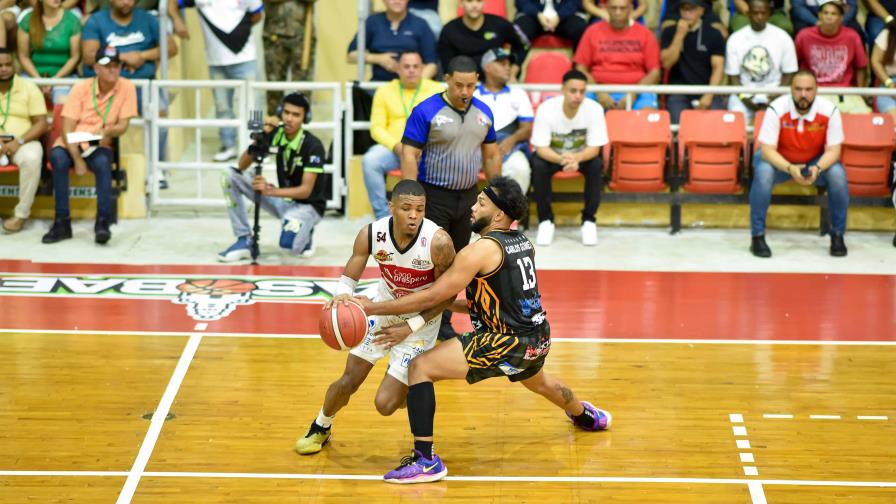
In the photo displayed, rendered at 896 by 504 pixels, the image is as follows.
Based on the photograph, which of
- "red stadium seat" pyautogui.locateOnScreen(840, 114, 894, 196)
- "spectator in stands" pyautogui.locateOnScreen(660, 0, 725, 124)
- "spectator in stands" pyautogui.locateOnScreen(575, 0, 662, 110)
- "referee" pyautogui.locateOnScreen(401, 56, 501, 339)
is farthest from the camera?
"spectator in stands" pyautogui.locateOnScreen(660, 0, 725, 124)

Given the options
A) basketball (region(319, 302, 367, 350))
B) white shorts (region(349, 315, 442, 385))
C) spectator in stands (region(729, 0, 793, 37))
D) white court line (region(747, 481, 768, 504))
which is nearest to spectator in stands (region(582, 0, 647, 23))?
spectator in stands (region(729, 0, 793, 37))

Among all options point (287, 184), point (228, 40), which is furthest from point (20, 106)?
point (287, 184)

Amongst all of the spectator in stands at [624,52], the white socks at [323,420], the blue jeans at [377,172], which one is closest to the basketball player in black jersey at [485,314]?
the white socks at [323,420]

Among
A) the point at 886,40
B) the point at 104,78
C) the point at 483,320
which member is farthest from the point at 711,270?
the point at 104,78

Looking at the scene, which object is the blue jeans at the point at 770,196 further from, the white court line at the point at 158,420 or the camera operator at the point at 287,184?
the white court line at the point at 158,420

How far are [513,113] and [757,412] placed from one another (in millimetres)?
4790

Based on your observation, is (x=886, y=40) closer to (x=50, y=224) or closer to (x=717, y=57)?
(x=717, y=57)

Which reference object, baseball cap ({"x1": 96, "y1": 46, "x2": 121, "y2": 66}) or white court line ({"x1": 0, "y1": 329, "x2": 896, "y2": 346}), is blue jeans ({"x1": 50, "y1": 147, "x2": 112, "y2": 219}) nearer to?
baseball cap ({"x1": 96, "y1": 46, "x2": 121, "y2": 66})

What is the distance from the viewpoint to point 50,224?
1168 centimetres

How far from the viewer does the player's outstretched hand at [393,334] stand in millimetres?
6430

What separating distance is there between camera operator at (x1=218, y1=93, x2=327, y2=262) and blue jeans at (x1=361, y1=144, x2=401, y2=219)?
0.65 metres

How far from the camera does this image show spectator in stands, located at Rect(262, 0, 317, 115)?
13.1m

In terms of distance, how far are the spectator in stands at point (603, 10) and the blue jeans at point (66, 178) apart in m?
4.97

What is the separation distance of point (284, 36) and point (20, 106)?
2.96m
